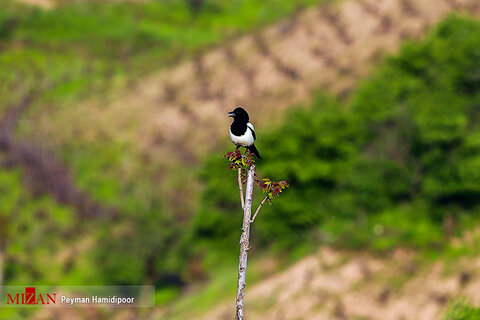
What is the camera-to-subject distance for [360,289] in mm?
48750

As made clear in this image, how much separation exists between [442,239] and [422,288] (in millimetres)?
5222

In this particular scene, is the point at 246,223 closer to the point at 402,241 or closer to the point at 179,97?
the point at 402,241

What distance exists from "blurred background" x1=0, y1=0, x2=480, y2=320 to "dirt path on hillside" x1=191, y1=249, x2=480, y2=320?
0.14 metres

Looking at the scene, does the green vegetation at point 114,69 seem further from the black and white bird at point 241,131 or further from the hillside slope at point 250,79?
the black and white bird at point 241,131

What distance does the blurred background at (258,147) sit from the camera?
168ft

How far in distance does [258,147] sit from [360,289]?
81.3ft

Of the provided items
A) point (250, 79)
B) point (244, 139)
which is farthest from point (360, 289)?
point (250, 79)

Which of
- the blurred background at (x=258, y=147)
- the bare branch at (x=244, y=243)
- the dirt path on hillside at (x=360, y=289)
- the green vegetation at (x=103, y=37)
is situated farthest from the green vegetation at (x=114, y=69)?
the bare branch at (x=244, y=243)

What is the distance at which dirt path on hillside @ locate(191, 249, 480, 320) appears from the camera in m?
45.6

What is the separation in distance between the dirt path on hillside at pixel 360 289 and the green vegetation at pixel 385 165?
213 cm

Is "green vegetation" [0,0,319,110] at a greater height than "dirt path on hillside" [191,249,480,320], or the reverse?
"green vegetation" [0,0,319,110]

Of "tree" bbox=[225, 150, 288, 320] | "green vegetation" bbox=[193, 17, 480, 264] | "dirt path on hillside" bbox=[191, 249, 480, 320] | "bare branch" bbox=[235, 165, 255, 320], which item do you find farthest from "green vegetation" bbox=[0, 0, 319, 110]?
"bare branch" bbox=[235, 165, 255, 320]

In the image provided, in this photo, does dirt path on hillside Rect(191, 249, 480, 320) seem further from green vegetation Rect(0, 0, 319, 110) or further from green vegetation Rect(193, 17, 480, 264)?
green vegetation Rect(0, 0, 319, 110)

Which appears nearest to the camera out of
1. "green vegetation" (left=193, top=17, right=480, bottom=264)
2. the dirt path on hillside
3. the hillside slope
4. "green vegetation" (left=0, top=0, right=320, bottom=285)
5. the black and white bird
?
the black and white bird
